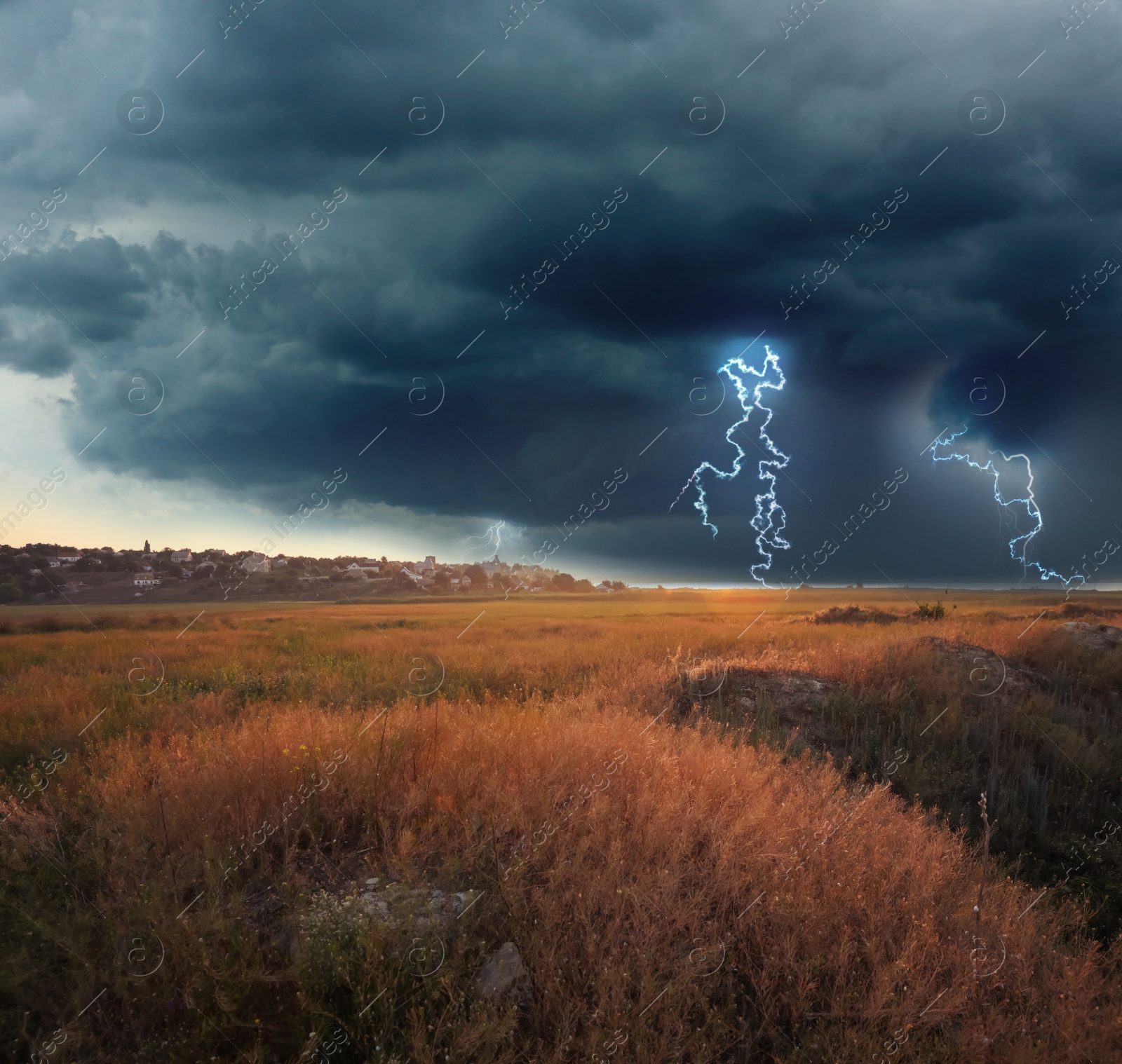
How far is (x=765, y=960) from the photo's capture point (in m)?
4.41

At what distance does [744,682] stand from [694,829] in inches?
315

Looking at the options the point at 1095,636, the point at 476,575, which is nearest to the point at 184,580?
the point at 476,575

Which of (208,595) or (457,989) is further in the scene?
(208,595)

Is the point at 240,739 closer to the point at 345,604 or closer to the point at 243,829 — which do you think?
the point at 243,829

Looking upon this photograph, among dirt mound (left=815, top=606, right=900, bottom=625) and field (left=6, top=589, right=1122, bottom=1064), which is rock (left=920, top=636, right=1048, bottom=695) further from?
dirt mound (left=815, top=606, right=900, bottom=625)

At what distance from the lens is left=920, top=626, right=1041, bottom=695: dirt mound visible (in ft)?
46.4

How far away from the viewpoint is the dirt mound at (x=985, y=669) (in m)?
14.2

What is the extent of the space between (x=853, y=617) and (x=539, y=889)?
33.7 metres

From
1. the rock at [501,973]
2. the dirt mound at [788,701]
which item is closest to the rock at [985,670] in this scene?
the dirt mound at [788,701]

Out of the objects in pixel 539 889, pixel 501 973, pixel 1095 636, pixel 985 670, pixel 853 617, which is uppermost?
pixel 1095 636

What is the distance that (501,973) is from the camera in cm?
421

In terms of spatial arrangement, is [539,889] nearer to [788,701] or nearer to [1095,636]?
[788,701]

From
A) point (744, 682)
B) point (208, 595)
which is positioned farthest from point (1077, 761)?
point (208, 595)

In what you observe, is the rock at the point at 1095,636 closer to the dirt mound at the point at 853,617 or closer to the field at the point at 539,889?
the field at the point at 539,889
